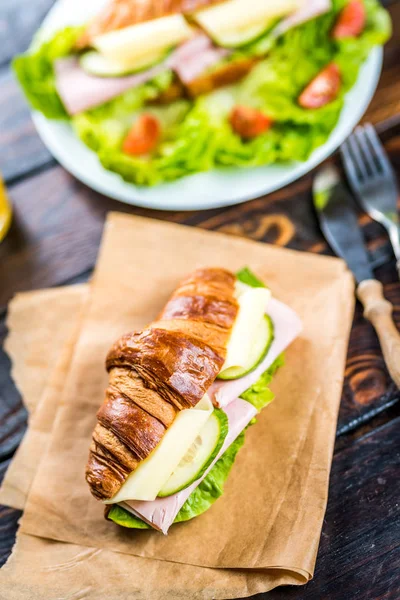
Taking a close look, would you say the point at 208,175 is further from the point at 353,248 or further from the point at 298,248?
the point at 353,248

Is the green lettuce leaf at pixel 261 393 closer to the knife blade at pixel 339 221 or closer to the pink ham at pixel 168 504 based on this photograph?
the pink ham at pixel 168 504

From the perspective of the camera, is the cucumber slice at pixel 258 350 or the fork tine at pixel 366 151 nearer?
the cucumber slice at pixel 258 350

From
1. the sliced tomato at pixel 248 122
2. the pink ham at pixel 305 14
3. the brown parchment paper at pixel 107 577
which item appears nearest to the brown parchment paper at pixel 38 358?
the brown parchment paper at pixel 107 577

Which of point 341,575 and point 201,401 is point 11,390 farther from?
point 341,575

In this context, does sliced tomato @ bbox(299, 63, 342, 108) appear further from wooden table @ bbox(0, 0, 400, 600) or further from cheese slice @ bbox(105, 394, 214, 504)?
cheese slice @ bbox(105, 394, 214, 504)

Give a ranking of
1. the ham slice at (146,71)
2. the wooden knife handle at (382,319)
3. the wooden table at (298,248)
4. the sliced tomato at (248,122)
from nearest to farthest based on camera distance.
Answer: the wooden table at (298,248), the wooden knife handle at (382,319), the sliced tomato at (248,122), the ham slice at (146,71)

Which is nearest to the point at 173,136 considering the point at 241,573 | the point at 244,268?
the point at 244,268
